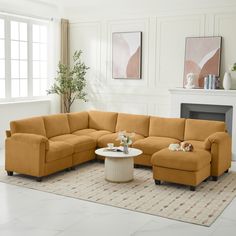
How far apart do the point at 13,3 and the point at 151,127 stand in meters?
3.97

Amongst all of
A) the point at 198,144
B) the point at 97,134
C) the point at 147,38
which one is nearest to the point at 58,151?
the point at 97,134

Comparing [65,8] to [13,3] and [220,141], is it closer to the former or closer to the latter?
[13,3]

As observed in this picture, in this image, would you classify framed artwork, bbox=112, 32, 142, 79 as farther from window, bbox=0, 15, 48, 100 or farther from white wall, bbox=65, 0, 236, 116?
window, bbox=0, 15, 48, 100

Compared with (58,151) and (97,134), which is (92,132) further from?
(58,151)

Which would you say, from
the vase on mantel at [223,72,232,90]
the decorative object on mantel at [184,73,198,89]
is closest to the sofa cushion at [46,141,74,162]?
the decorative object on mantel at [184,73,198,89]

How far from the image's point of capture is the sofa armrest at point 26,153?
589 centimetres

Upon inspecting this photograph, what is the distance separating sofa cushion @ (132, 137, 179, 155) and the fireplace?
1.40m

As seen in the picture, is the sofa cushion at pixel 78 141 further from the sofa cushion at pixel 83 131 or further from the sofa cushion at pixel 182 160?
the sofa cushion at pixel 182 160

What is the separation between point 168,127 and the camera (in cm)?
719

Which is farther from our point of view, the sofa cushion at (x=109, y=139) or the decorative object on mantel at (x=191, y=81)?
the decorative object on mantel at (x=191, y=81)

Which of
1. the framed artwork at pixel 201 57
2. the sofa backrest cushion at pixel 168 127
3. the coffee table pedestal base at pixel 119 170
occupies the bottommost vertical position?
the coffee table pedestal base at pixel 119 170

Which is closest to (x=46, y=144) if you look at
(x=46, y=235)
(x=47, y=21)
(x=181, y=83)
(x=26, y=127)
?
(x=26, y=127)

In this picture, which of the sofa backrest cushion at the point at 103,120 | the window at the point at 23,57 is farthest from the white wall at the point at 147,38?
the sofa backrest cushion at the point at 103,120

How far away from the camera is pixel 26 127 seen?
6.52 meters
